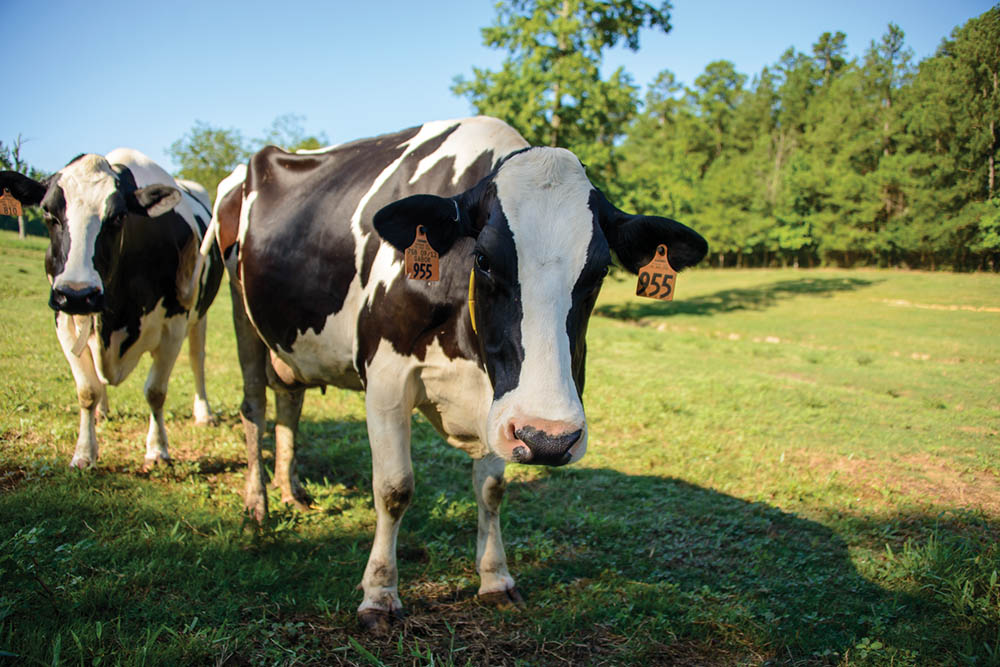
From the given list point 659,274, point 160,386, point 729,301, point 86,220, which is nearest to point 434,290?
point 659,274

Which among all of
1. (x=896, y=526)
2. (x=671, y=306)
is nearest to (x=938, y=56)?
(x=896, y=526)

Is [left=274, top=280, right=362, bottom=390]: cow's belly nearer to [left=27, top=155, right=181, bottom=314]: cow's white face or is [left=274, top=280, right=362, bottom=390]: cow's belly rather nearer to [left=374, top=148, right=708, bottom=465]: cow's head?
[left=374, top=148, right=708, bottom=465]: cow's head

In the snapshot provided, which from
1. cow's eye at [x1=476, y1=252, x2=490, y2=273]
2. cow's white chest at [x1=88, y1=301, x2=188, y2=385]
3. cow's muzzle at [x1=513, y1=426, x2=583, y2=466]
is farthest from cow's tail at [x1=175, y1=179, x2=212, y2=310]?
cow's muzzle at [x1=513, y1=426, x2=583, y2=466]

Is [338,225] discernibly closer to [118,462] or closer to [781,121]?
[118,462]

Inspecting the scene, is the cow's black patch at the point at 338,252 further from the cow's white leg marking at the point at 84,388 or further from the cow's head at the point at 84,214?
the cow's white leg marking at the point at 84,388

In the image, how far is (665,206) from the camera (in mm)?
31688

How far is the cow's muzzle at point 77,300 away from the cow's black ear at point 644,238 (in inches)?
135

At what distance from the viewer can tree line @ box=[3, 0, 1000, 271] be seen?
6.24 metres

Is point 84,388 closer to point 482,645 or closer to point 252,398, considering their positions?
point 252,398

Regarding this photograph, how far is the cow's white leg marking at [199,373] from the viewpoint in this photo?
6398mm

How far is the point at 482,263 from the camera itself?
2799 millimetres

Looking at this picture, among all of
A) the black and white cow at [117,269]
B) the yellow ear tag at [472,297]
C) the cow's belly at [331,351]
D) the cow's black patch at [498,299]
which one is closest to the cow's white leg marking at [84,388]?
the black and white cow at [117,269]

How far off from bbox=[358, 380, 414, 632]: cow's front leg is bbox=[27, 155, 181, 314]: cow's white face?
2394mm

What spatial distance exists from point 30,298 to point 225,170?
27118 millimetres
